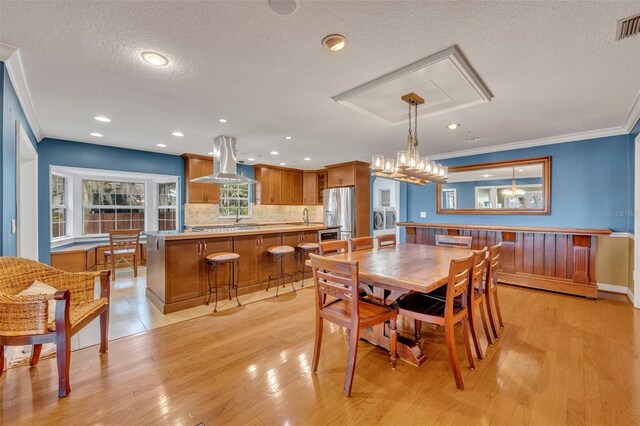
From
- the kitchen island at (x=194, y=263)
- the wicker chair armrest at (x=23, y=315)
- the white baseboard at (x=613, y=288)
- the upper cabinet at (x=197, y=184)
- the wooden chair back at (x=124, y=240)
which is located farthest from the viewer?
the upper cabinet at (x=197, y=184)

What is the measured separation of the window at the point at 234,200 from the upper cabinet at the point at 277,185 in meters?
0.33

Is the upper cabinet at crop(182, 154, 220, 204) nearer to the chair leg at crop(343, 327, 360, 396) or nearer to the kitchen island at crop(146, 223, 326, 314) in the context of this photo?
the kitchen island at crop(146, 223, 326, 314)

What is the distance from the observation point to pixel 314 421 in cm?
161

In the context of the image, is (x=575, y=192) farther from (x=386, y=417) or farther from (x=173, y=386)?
(x=173, y=386)

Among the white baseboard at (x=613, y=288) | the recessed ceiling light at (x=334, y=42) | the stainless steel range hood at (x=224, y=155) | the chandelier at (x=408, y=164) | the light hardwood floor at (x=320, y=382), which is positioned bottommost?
the light hardwood floor at (x=320, y=382)

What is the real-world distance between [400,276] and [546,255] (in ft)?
11.9

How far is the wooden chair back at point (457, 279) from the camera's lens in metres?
1.88

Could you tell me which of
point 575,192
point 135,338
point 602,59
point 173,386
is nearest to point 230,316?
point 135,338

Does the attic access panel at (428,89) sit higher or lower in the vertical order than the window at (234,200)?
higher

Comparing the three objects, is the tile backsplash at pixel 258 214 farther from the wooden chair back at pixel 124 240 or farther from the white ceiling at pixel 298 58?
the white ceiling at pixel 298 58

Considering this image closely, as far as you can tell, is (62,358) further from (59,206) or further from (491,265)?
(59,206)

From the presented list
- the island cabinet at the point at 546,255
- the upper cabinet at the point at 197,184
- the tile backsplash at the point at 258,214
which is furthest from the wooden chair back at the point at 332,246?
the tile backsplash at the point at 258,214

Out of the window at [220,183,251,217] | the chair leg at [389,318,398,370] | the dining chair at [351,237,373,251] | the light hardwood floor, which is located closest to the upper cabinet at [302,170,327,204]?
the window at [220,183,251,217]

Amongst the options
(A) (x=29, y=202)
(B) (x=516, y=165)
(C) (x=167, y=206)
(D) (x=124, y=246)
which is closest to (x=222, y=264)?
(D) (x=124, y=246)
